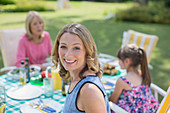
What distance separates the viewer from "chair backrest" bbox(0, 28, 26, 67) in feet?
11.2

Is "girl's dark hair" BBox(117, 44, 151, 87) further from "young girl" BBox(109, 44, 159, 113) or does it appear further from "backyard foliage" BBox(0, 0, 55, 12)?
"backyard foliage" BBox(0, 0, 55, 12)

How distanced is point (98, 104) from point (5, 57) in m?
2.52

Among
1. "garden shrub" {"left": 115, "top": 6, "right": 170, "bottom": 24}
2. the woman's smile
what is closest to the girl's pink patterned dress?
the woman's smile

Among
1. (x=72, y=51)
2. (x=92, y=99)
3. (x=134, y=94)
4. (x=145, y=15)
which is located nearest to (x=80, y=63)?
(x=72, y=51)

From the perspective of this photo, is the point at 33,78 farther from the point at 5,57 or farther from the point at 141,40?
the point at 141,40

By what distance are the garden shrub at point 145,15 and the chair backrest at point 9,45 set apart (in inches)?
420

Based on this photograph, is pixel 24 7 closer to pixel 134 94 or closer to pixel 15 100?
pixel 15 100

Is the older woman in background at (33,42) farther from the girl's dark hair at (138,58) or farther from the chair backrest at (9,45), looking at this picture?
the girl's dark hair at (138,58)

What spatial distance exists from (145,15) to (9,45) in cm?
1125

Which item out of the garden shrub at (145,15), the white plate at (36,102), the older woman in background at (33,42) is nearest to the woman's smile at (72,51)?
the white plate at (36,102)

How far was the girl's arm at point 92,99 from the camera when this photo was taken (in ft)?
4.24

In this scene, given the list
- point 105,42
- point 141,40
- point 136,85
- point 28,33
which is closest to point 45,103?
point 136,85

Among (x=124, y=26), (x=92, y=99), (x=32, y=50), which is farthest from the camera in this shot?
(x=124, y=26)

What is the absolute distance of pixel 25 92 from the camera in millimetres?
2129
